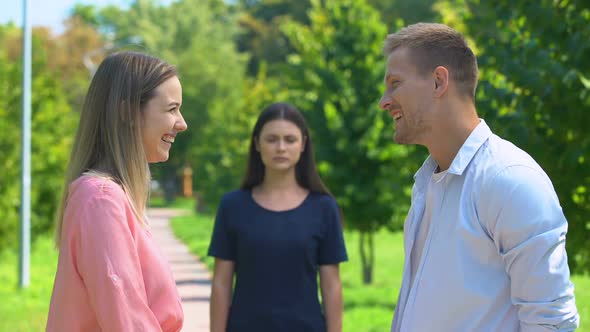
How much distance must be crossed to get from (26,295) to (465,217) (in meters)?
12.8

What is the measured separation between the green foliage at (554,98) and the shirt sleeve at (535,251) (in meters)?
3.51

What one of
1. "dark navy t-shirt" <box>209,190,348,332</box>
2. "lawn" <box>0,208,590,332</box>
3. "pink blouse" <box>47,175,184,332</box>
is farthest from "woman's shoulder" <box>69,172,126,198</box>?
"lawn" <box>0,208,590,332</box>

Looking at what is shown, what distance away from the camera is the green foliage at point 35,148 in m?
18.8

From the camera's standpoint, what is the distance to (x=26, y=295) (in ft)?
48.6

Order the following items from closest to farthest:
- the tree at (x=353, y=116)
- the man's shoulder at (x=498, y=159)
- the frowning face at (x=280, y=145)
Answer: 1. the man's shoulder at (x=498, y=159)
2. the frowning face at (x=280, y=145)
3. the tree at (x=353, y=116)

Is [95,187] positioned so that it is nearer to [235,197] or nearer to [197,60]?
[235,197]

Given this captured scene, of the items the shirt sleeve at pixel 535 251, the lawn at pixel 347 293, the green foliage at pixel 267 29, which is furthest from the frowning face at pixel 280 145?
the green foliage at pixel 267 29

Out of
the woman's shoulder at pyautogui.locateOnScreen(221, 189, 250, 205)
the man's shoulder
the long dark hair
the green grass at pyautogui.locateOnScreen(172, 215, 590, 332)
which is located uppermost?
the man's shoulder

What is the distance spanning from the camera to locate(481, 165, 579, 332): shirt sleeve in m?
2.65

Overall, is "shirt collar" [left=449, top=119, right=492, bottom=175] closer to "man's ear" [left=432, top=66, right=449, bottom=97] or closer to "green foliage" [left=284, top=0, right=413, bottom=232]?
"man's ear" [left=432, top=66, right=449, bottom=97]

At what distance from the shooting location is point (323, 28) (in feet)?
58.8

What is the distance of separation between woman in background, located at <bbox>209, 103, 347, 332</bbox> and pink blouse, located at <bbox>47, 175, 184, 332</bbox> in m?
1.84

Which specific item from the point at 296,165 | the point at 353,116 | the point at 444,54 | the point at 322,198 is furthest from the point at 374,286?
the point at 444,54

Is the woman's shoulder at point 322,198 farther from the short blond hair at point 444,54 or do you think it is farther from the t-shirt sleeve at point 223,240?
the short blond hair at point 444,54
